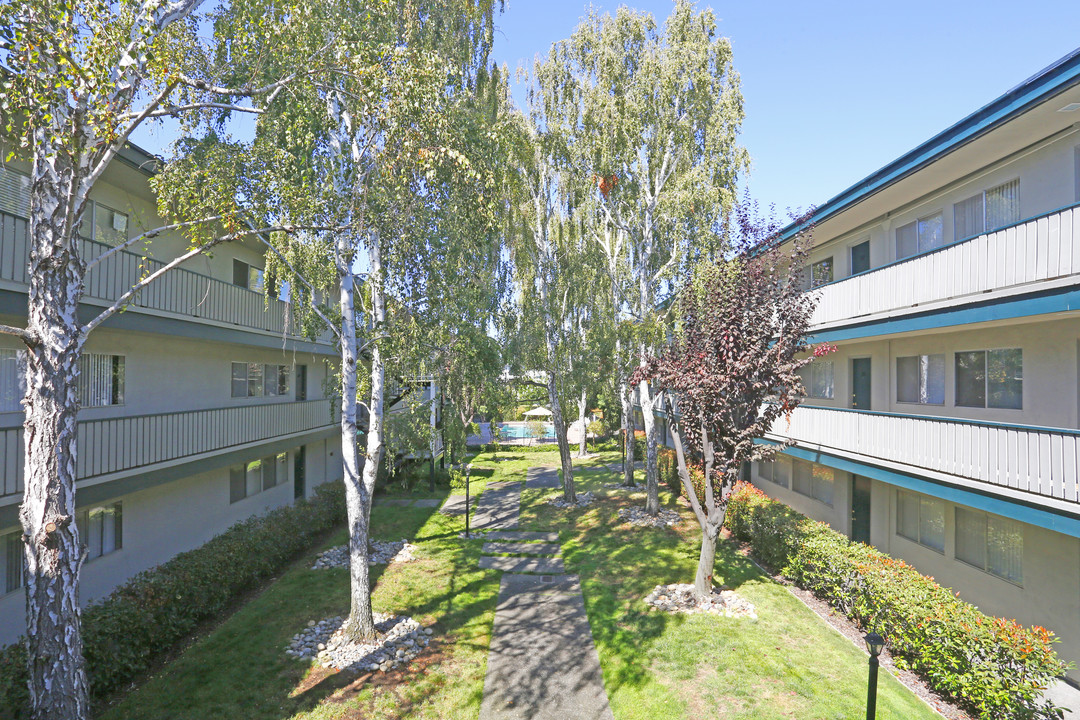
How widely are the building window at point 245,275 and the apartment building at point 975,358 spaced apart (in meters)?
17.2

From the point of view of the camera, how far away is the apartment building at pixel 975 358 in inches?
326

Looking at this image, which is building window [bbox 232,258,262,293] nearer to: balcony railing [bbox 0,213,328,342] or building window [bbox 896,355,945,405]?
balcony railing [bbox 0,213,328,342]

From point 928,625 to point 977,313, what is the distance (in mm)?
5399

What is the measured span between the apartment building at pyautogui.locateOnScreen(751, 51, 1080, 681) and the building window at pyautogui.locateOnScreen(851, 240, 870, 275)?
113 millimetres

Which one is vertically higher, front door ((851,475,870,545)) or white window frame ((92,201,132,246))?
white window frame ((92,201,132,246))

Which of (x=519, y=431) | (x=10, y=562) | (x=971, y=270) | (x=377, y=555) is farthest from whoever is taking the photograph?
(x=519, y=431)

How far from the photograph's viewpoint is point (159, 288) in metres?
11.3

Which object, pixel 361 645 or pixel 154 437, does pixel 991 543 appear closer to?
pixel 361 645

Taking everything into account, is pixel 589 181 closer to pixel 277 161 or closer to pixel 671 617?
pixel 277 161

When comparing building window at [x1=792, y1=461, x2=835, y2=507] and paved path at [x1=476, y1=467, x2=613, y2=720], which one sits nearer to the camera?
paved path at [x1=476, y1=467, x2=613, y2=720]

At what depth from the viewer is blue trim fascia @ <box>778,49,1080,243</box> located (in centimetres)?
780

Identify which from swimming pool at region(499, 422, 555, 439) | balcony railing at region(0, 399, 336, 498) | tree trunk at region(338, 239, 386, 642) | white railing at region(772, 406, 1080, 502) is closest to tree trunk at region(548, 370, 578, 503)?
balcony railing at region(0, 399, 336, 498)

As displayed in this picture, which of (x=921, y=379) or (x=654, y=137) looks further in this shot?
(x=654, y=137)

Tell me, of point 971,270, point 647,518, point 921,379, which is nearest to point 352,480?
point 647,518
